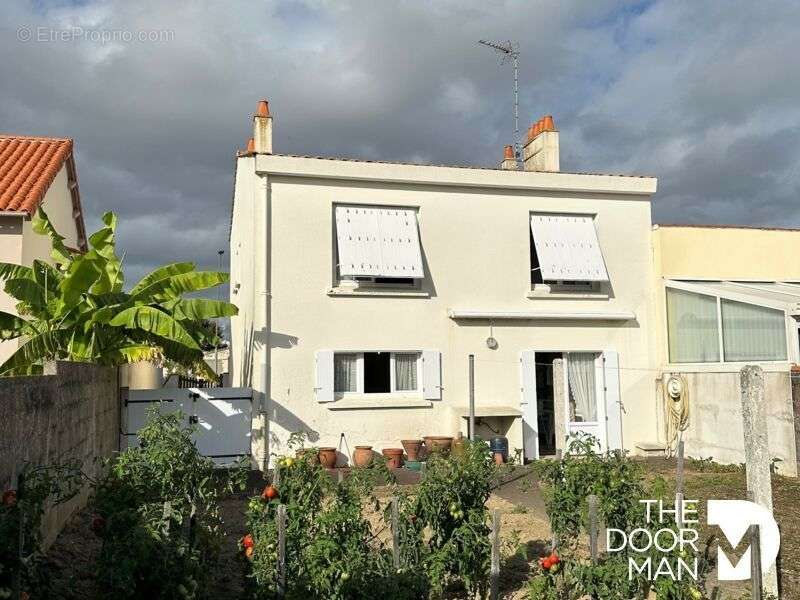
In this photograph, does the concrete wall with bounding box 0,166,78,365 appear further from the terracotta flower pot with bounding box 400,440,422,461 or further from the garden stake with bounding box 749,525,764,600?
the garden stake with bounding box 749,525,764,600

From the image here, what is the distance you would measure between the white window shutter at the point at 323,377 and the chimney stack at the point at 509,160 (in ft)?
24.0

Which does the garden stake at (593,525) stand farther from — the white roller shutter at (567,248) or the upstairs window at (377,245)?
the white roller shutter at (567,248)

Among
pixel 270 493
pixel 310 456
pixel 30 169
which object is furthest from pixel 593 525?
pixel 30 169

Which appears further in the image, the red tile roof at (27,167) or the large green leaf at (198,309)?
the red tile roof at (27,167)

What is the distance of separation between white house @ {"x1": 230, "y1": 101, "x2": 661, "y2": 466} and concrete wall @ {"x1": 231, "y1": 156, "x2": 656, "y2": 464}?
30mm

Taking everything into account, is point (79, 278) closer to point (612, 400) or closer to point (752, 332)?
point (612, 400)

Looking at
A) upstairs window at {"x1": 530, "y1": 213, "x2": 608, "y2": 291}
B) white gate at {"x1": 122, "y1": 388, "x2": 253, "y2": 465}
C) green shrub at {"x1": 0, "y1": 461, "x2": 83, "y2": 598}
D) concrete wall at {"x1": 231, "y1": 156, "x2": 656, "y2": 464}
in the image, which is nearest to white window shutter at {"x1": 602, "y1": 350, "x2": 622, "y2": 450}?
concrete wall at {"x1": 231, "y1": 156, "x2": 656, "y2": 464}

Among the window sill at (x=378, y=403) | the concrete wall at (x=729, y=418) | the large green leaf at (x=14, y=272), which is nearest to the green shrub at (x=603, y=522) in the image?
the concrete wall at (x=729, y=418)

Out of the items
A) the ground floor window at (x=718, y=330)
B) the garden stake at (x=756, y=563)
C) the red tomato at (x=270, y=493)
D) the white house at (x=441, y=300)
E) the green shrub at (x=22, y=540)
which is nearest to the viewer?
the green shrub at (x=22, y=540)

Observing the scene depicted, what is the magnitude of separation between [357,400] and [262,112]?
6.39 m

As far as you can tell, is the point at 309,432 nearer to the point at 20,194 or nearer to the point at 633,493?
the point at 20,194

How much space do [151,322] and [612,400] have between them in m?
10.0

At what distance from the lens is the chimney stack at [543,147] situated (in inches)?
663

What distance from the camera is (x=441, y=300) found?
15312mm
